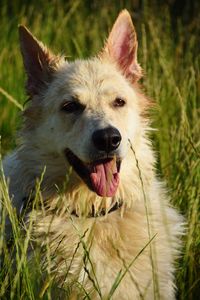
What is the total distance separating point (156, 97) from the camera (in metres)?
6.21

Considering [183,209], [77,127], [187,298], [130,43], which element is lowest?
[187,298]

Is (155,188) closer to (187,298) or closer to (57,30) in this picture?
(187,298)

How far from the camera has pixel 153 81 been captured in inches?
259

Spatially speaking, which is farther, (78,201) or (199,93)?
(199,93)

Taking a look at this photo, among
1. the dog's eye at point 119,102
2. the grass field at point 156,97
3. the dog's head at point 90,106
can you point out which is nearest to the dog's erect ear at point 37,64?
the dog's head at point 90,106

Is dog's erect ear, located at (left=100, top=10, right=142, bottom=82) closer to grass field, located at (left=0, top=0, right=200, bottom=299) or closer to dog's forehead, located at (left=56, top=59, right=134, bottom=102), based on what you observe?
dog's forehead, located at (left=56, top=59, right=134, bottom=102)

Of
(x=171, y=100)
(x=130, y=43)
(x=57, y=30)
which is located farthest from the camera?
(x=57, y=30)

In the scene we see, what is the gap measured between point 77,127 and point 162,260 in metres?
0.91

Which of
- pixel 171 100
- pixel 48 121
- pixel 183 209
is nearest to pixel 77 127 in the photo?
pixel 48 121

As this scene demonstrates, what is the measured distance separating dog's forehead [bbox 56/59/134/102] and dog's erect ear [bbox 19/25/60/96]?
88 mm

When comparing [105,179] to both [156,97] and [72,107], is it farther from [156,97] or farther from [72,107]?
[156,97]

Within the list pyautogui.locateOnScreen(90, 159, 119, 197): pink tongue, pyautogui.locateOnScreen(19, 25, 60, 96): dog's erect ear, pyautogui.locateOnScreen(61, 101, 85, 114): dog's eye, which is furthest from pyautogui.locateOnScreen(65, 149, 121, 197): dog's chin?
pyautogui.locateOnScreen(19, 25, 60, 96): dog's erect ear

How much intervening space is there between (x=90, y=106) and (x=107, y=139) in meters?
0.41

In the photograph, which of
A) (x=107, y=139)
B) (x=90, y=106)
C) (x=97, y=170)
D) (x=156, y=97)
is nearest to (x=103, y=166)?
(x=97, y=170)
